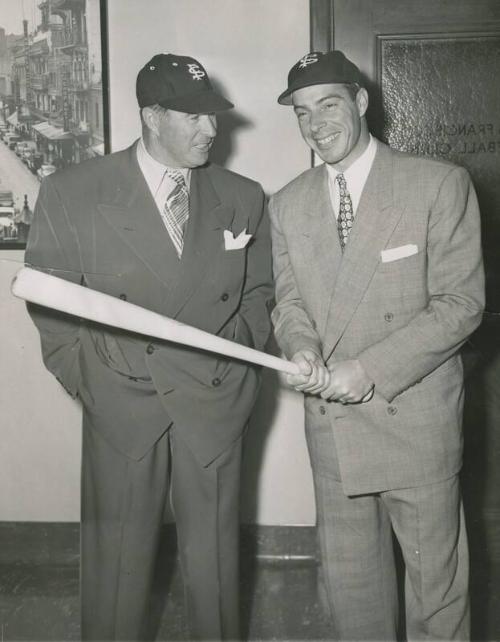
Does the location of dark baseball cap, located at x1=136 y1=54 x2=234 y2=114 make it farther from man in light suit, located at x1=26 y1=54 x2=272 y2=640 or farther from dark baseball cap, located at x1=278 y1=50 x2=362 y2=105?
dark baseball cap, located at x1=278 y1=50 x2=362 y2=105

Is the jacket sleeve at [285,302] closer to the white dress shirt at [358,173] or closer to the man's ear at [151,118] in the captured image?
→ the white dress shirt at [358,173]

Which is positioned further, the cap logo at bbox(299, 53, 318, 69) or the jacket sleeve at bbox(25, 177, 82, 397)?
the jacket sleeve at bbox(25, 177, 82, 397)

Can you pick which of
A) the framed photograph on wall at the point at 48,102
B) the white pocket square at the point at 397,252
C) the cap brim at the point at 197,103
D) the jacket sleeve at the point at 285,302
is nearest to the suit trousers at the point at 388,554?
the jacket sleeve at the point at 285,302

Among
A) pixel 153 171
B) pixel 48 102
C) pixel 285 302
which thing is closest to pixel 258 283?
pixel 285 302

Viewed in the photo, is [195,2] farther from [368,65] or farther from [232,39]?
[368,65]

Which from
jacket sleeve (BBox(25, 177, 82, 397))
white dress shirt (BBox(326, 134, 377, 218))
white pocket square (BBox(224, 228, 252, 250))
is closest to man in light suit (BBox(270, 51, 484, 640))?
white dress shirt (BBox(326, 134, 377, 218))

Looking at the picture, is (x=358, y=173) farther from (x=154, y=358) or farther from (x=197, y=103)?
(x=154, y=358)

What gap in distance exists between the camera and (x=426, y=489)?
1868mm

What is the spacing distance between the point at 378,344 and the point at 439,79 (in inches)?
51.9

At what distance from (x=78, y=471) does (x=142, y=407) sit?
1.13 m

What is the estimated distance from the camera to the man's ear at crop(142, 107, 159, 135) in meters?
1.90

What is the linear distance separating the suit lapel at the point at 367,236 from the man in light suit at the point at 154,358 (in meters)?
0.34

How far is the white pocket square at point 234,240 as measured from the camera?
6.55 feet

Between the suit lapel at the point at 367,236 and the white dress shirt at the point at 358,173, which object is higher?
the white dress shirt at the point at 358,173
